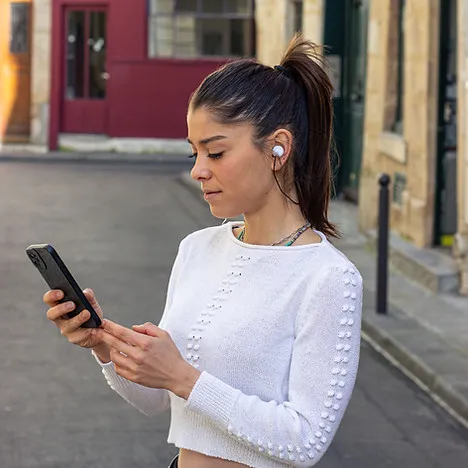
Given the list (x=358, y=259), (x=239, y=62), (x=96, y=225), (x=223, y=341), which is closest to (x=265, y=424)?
(x=223, y=341)

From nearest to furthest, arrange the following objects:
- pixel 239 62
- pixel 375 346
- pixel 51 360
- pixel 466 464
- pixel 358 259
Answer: pixel 239 62
pixel 466 464
pixel 51 360
pixel 375 346
pixel 358 259

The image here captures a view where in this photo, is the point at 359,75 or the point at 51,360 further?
the point at 359,75

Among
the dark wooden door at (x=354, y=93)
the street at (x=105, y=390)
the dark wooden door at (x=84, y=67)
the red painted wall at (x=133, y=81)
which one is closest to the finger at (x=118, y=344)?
the street at (x=105, y=390)

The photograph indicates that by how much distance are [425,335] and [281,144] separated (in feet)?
21.3

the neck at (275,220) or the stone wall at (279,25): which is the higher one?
the stone wall at (279,25)

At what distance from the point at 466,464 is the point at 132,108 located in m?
20.8

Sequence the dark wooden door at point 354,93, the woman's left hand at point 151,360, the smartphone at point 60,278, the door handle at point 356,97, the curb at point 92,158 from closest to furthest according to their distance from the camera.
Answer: the woman's left hand at point 151,360 < the smartphone at point 60,278 < the dark wooden door at point 354,93 < the door handle at point 356,97 < the curb at point 92,158

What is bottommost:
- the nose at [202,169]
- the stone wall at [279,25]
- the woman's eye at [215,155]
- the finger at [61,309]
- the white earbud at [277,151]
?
the finger at [61,309]

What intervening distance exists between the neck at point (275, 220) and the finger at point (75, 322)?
403 mm

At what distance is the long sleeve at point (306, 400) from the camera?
2559 mm

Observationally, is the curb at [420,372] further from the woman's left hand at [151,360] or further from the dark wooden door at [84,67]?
the dark wooden door at [84,67]

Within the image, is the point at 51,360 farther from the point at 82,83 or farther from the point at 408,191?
the point at 82,83

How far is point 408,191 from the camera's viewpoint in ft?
41.6

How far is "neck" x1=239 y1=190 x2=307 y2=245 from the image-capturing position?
277 centimetres
